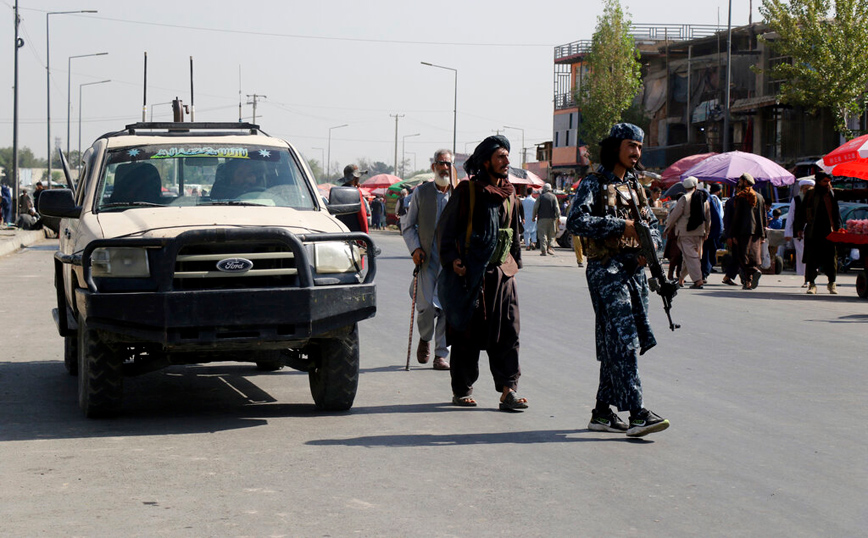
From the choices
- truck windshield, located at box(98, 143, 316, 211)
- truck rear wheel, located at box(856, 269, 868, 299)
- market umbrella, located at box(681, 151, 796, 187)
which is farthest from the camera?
market umbrella, located at box(681, 151, 796, 187)

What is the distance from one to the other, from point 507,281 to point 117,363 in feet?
8.46

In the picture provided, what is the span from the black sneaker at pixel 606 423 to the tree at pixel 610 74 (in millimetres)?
61466

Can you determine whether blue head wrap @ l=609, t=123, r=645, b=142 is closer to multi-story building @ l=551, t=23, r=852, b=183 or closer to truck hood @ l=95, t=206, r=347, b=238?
truck hood @ l=95, t=206, r=347, b=238

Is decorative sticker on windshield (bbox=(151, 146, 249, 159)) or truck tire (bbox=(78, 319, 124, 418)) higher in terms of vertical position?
decorative sticker on windshield (bbox=(151, 146, 249, 159))

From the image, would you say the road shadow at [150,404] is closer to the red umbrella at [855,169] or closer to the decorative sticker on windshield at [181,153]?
the decorative sticker on windshield at [181,153]

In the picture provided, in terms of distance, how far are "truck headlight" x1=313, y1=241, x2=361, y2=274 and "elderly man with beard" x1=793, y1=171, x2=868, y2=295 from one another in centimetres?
1204

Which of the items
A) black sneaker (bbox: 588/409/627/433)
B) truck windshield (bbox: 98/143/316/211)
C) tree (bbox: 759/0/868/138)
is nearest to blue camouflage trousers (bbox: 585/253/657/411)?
black sneaker (bbox: 588/409/627/433)

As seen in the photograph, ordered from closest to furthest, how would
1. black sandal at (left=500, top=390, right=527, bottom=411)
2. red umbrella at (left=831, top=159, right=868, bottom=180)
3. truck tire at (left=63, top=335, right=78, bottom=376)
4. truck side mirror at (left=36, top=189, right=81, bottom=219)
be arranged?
Result: truck side mirror at (left=36, top=189, right=81, bottom=219)
black sandal at (left=500, top=390, right=527, bottom=411)
truck tire at (left=63, top=335, right=78, bottom=376)
red umbrella at (left=831, top=159, right=868, bottom=180)

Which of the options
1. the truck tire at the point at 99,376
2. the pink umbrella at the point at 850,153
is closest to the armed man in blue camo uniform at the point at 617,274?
the truck tire at the point at 99,376

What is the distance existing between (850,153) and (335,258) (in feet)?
45.6

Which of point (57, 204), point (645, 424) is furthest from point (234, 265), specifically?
point (645, 424)

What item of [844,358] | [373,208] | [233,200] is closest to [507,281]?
[233,200]

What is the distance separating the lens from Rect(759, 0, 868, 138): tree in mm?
37625

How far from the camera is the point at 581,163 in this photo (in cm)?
8112
